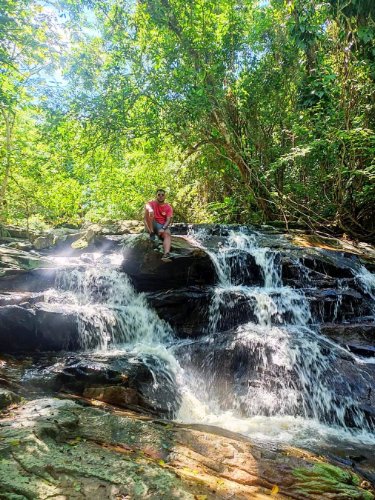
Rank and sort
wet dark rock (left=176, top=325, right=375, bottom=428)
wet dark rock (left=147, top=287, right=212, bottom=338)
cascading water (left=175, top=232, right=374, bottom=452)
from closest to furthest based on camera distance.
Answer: cascading water (left=175, top=232, right=374, bottom=452) → wet dark rock (left=176, top=325, right=375, bottom=428) → wet dark rock (left=147, top=287, right=212, bottom=338)

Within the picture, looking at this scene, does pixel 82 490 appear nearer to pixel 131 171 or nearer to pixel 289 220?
pixel 289 220

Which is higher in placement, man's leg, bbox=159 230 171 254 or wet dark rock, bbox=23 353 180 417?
man's leg, bbox=159 230 171 254

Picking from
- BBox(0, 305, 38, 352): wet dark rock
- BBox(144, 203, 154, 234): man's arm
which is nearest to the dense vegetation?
BBox(144, 203, 154, 234): man's arm

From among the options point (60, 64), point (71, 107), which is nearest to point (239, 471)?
point (71, 107)

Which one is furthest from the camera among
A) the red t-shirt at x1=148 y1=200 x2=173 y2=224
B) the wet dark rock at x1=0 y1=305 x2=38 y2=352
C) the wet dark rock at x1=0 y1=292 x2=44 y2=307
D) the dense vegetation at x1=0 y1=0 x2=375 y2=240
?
the dense vegetation at x1=0 y1=0 x2=375 y2=240

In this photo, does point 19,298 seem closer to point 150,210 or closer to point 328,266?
point 150,210

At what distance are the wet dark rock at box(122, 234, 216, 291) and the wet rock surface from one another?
4468 millimetres

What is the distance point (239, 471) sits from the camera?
2951mm

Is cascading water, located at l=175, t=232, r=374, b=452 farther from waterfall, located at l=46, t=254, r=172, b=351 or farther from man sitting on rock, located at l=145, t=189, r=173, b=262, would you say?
man sitting on rock, located at l=145, t=189, r=173, b=262

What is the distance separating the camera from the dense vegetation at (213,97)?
33.1 ft

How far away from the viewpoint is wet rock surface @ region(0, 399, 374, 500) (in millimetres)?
2273

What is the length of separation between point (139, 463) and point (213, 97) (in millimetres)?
10970

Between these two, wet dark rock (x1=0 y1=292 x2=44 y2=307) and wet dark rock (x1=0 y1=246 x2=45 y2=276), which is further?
wet dark rock (x1=0 y1=246 x2=45 y2=276)

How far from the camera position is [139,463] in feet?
8.63
